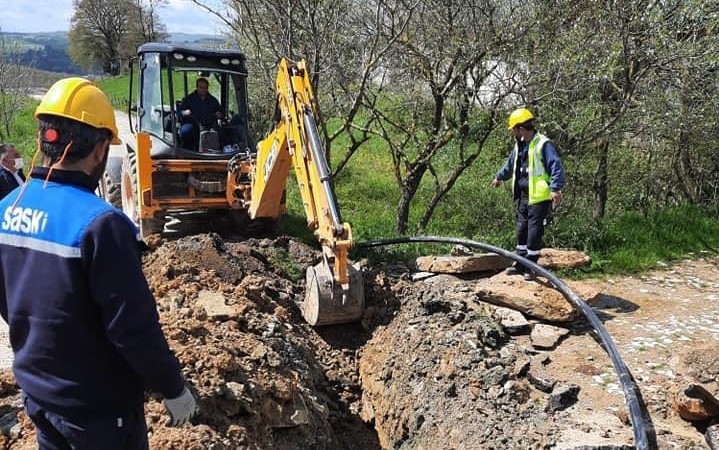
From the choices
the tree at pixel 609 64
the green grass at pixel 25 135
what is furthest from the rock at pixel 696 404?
the green grass at pixel 25 135

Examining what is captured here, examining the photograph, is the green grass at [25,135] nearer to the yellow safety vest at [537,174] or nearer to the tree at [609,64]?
the tree at [609,64]

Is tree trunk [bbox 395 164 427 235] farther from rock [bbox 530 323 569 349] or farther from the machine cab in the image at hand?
rock [bbox 530 323 569 349]

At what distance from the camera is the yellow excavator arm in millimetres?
5375

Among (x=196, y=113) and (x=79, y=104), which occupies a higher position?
(x=196, y=113)

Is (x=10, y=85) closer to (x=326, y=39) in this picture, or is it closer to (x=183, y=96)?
(x=183, y=96)

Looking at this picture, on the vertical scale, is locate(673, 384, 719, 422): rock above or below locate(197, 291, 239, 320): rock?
below

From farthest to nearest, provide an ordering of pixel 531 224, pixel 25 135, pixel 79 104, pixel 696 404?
pixel 25 135 → pixel 531 224 → pixel 696 404 → pixel 79 104

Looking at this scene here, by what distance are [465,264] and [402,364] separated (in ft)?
5.88

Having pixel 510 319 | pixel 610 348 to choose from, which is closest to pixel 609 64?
pixel 510 319

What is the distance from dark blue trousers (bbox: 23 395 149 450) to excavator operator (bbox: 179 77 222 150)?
5.88 metres

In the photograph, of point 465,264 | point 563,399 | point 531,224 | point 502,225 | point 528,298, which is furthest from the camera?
point 502,225

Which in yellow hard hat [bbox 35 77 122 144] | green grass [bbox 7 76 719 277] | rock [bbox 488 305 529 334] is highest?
yellow hard hat [bbox 35 77 122 144]

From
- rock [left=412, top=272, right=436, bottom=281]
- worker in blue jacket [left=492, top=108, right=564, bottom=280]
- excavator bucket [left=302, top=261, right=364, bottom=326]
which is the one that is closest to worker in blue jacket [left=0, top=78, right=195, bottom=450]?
excavator bucket [left=302, top=261, right=364, bottom=326]

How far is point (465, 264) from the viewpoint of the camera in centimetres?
664
